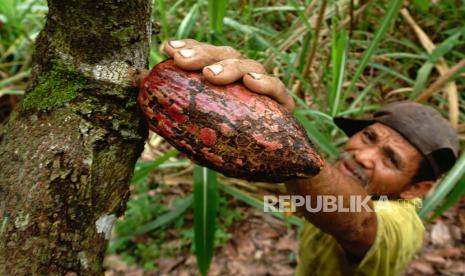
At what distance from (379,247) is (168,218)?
117 centimetres

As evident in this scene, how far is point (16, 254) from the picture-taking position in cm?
51

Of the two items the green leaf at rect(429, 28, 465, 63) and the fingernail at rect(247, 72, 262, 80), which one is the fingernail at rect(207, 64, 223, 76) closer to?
the fingernail at rect(247, 72, 262, 80)

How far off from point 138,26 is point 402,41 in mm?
2225

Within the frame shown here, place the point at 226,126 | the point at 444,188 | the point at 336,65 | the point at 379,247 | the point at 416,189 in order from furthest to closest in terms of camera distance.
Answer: the point at 336,65
the point at 416,189
the point at 444,188
the point at 379,247
the point at 226,126

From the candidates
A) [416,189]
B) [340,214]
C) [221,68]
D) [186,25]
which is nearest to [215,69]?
[221,68]

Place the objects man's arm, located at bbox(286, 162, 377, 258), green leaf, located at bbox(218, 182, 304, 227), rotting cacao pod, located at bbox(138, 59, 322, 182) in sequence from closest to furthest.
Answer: rotting cacao pod, located at bbox(138, 59, 322, 182) → man's arm, located at bbox(286, 162, 377, 258) → green leaf, located at bbox(218, 182, 304, 227)

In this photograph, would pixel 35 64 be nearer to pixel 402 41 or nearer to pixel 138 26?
pixel 138 26

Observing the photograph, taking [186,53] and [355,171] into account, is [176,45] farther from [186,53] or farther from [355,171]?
[355,171]

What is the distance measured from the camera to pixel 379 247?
1.21 m

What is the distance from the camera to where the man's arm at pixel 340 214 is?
2.98 feet

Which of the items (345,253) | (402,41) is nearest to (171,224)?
(345,253)

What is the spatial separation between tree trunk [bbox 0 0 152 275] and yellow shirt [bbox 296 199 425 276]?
82 cm

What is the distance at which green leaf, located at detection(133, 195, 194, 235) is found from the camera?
2.09 m

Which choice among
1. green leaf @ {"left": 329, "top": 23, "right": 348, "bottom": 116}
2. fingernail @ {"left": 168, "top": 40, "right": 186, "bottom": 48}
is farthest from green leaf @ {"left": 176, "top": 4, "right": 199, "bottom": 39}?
fingernail @ {"left": 168, "top": 40, "right": 186, "bottom": 48}
